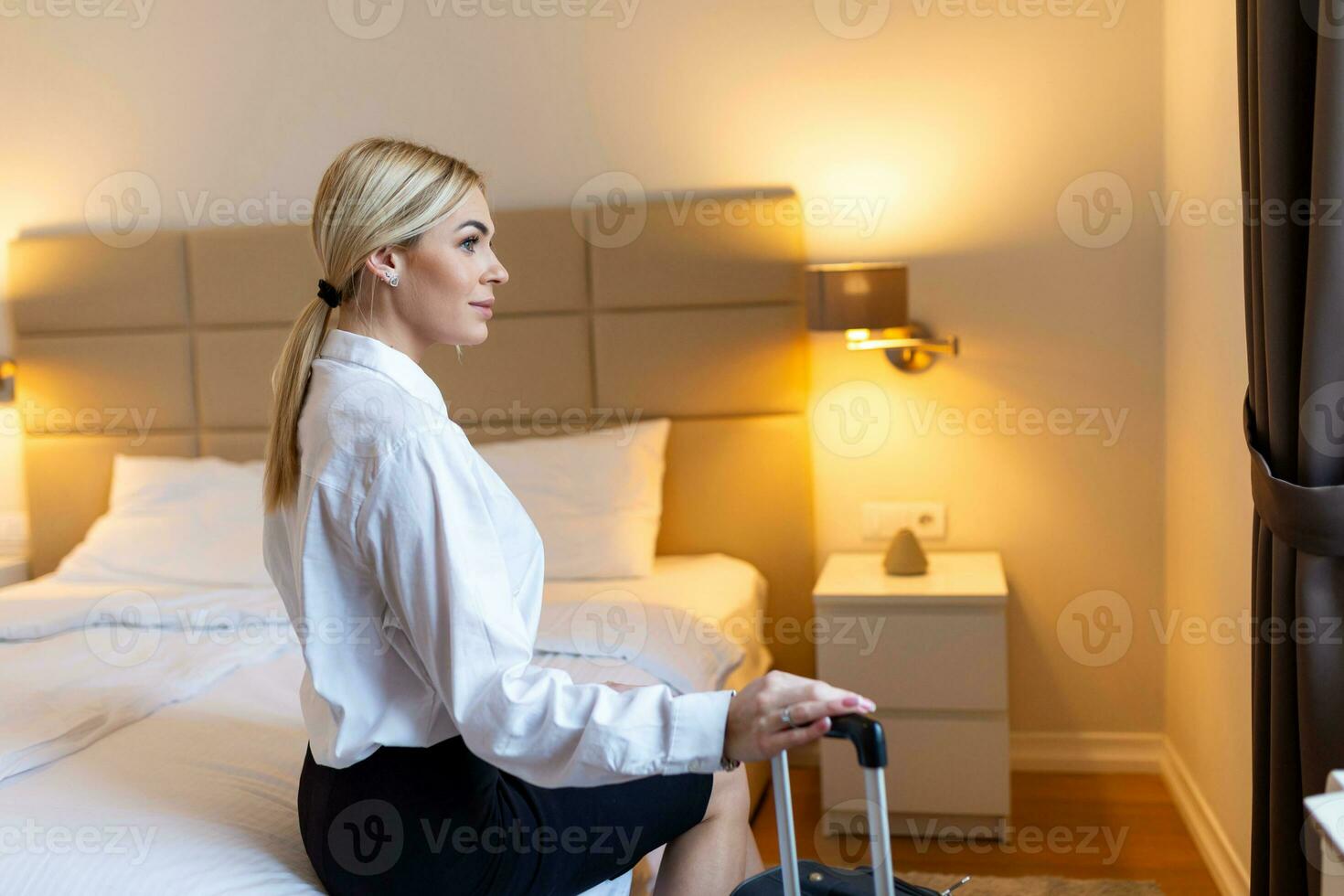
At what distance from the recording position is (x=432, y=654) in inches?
52.0

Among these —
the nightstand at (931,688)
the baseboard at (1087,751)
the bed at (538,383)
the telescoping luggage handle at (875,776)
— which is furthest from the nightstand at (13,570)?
the telescoping luggage handle at (875,776)

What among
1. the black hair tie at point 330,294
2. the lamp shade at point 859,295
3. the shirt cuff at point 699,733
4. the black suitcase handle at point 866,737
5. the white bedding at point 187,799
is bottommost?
the white bedding at point 187,799

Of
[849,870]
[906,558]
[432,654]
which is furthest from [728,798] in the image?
[906,558]

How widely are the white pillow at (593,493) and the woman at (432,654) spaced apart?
54.2 inches

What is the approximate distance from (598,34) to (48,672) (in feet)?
6.79

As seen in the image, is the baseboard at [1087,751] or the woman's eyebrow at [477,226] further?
the baseboard at [1087,751]

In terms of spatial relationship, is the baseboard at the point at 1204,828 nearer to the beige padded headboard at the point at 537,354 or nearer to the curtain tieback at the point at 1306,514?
the curtain tieback at the point at 1306,514

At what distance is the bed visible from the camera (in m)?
2.90

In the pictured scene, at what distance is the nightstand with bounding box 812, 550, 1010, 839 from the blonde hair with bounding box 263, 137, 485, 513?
61.5 inches

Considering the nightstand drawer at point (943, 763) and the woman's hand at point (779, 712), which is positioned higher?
the woman's hand at point (779, 712)

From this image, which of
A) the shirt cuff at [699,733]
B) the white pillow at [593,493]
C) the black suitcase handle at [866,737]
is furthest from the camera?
the white pillow at [593,493]

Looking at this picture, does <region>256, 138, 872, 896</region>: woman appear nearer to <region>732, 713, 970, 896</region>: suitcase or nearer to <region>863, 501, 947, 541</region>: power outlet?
<region>732, 713, 970, 896</region>: suitcase

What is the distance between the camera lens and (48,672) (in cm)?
233

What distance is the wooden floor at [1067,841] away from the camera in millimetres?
2658
